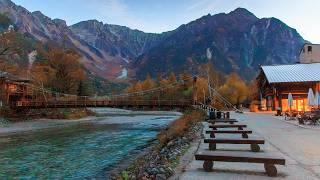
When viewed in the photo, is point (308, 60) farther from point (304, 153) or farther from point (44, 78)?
point (304, 153)

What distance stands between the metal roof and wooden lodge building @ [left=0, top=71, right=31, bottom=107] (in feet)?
129

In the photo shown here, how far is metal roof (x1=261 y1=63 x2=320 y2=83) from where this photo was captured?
4616cm

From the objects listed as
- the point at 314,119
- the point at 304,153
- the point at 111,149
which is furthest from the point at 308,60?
the point at 304,153

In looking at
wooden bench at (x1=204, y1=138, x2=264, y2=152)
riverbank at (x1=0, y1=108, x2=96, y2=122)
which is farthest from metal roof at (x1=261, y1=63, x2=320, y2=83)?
wooden bench at (x1=204, y1=138, x2=264, y2=152)

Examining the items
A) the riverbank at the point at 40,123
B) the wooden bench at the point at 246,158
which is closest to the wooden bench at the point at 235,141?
the wooden bench at the point at 246,158

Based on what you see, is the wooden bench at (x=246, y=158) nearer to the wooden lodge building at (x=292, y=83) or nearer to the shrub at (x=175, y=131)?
the shrub at (x=175, y=131)

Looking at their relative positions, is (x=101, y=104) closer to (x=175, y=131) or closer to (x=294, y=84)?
(x=294, y=84)

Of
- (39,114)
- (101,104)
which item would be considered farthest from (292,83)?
(39,114)

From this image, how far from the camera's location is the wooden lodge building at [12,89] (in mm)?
58250

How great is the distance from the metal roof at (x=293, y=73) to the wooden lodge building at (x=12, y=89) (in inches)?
1551

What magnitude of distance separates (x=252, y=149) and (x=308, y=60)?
52911 mm

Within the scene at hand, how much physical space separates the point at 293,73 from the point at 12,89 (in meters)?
44.3

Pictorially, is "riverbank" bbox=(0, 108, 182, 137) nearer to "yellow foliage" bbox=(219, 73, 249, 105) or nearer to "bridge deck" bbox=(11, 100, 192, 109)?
"bridge deck" bbox=(11, 100, 192, 109)

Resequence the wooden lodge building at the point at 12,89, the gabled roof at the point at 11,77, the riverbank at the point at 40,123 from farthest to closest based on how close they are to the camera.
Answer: the gabled roof at the point at 11,77 < the wooden lodge building at the point at 12,89 < the riverbank at the point at 40,123
